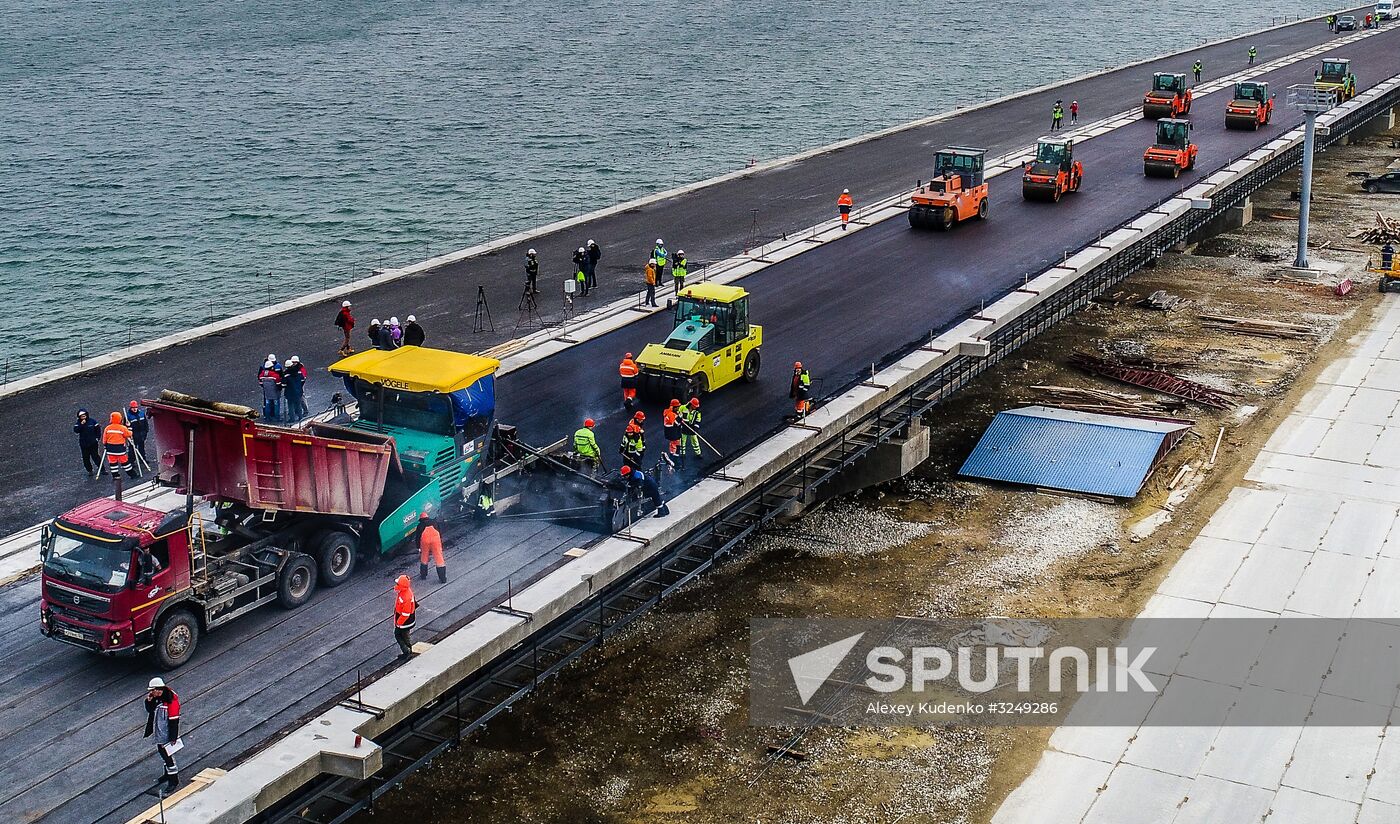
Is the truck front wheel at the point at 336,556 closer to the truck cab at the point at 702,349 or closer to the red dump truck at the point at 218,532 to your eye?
the red dump truck at the point at 218,532

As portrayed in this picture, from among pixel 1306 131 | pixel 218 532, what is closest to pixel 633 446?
pixel 218 532

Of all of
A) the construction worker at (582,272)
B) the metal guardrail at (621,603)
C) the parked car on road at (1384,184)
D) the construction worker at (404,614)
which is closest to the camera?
the metal guardrail at (621,603)

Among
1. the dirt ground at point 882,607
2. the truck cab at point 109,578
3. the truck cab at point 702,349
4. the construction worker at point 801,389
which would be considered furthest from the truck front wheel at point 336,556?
the construction worker at point 801,389

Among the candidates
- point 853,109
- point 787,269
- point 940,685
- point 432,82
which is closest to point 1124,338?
point 787,269

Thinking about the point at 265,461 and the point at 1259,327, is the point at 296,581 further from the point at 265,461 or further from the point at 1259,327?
the point at 1259,327

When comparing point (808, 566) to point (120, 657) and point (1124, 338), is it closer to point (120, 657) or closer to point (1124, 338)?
point (120, 657)

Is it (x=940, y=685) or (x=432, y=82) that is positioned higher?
(x=432, y=82)
